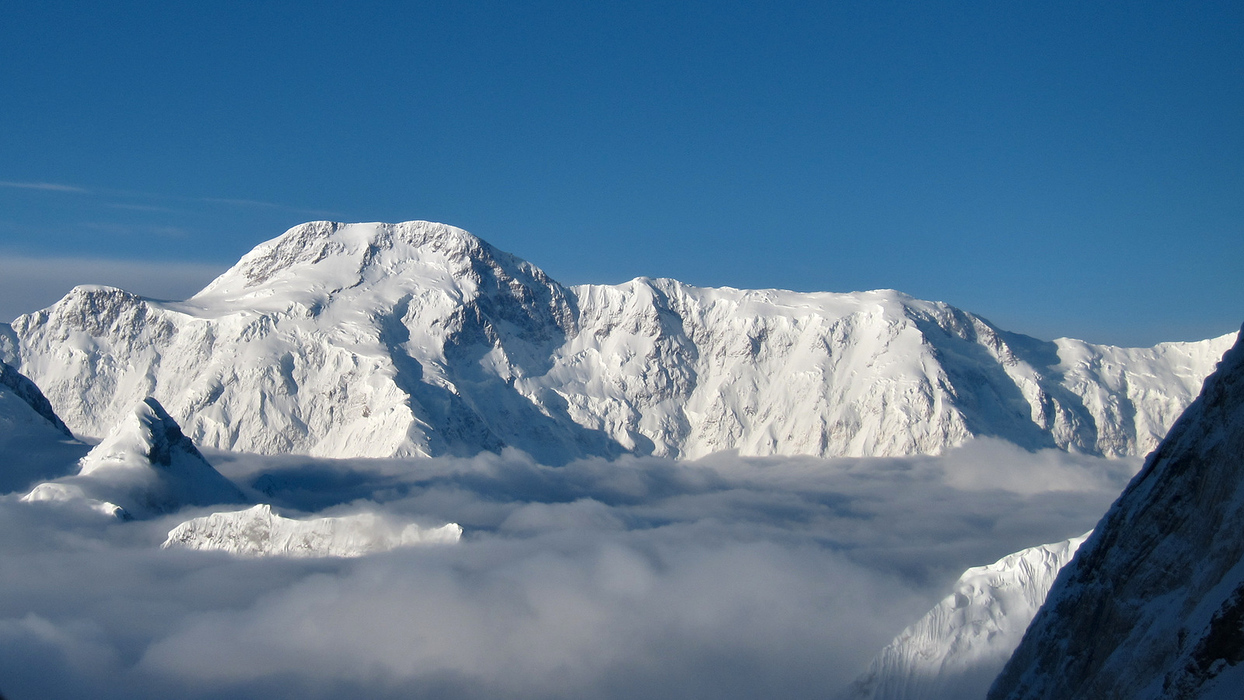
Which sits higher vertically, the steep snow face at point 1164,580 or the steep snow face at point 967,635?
the steep snow face at point 1164,580

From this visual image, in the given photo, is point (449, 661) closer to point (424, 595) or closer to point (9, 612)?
point (424, 595)

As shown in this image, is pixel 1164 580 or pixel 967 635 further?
pixel 967 635

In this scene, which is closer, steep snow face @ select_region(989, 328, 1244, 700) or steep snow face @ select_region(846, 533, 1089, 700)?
steep snow face @ select_region(989, 328, 1244, 700)

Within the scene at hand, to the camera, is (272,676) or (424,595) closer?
(272,676)

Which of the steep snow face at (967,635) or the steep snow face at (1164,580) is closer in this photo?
the steep snow face at (1164,580)

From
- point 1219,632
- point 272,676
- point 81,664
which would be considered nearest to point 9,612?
point 81,664
